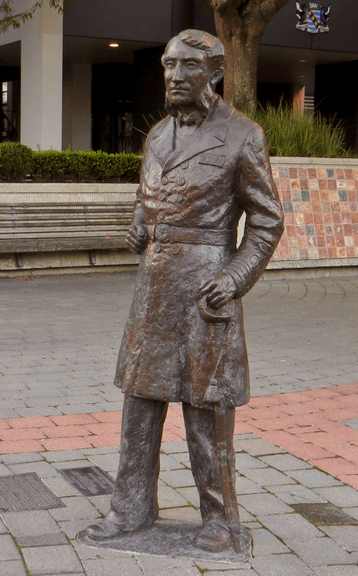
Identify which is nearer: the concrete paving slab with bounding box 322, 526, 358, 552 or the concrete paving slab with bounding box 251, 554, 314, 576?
the concrete paving slab with bounding box 251, 554, 314, 576

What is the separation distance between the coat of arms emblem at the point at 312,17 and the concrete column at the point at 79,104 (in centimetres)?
673

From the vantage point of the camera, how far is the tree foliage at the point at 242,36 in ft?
40.0

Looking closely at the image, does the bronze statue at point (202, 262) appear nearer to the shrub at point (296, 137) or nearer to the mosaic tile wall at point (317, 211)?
the mosaic tile wall at point (317, 211)

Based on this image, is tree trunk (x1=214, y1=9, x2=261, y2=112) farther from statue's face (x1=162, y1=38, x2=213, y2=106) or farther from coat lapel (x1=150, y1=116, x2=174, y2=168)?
statue's face (x1=162, y1=38, x2=213, y2=106)

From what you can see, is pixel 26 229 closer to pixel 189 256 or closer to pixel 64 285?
pixel 64 285

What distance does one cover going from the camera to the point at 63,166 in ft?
38.6

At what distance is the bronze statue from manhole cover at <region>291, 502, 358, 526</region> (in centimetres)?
61

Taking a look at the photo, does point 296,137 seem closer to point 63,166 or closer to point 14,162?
point 63,166

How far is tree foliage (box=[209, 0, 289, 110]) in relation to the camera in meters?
12.2

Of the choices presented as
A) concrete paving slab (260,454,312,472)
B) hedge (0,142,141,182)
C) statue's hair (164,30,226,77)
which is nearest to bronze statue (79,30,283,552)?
statue's hair (164,30,226,77)

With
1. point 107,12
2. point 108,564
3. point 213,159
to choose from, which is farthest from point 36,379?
point 107,12

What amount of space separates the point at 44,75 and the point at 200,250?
14026 mm

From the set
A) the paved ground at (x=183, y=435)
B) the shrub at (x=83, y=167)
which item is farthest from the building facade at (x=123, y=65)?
the paved ground at (x=183, y=435)

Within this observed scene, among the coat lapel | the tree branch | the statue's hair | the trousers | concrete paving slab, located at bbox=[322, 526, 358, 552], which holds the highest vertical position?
the tree branch
